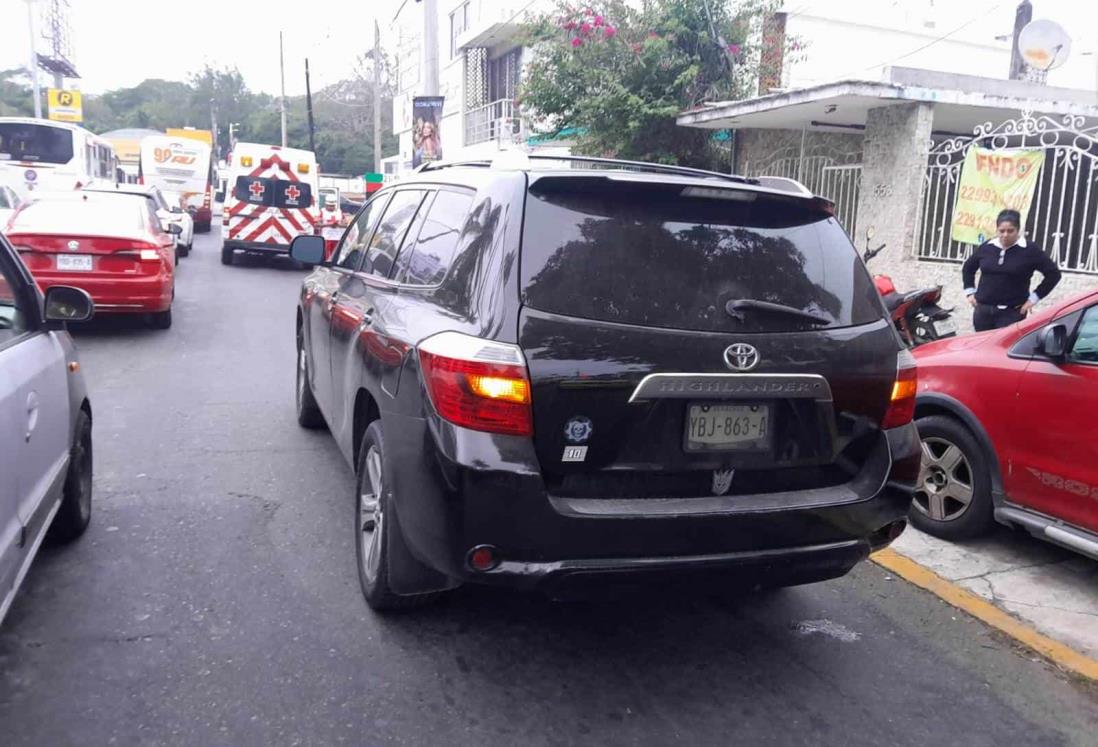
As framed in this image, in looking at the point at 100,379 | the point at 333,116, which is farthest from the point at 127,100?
the point at 100,379

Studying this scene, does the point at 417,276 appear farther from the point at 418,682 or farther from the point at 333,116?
the point at 333,116

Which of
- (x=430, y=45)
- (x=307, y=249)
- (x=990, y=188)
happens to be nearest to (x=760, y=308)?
(x=307, y=249)

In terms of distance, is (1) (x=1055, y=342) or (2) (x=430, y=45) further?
(2) (x=430, y=45)

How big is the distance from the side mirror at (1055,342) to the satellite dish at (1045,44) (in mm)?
8991

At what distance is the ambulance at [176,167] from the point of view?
3145cm

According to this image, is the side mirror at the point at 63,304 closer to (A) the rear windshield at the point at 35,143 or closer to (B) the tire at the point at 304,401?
Result: (B) the tire at the point at 304,401

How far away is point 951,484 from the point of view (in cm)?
497

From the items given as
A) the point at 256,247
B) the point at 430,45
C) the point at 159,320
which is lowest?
the point at 159,320

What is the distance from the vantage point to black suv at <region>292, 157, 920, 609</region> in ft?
9.76

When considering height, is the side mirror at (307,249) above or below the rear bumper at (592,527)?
above

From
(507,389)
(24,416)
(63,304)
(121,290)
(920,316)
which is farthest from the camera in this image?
(121,290)

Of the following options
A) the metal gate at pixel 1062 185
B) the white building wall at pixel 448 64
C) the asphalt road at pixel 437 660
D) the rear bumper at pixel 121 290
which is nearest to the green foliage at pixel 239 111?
the white building wall at pixel 448 64

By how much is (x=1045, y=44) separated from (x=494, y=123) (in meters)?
16.0

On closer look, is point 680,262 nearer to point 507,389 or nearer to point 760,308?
point 760,308
